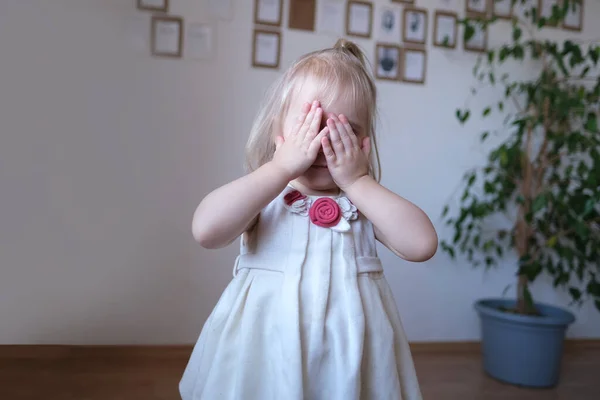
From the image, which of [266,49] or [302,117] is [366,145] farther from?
[266,49]

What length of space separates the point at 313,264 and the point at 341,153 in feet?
0.54

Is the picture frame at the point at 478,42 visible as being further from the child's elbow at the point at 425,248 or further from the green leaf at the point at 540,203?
the child's elbow at the point at 425,248

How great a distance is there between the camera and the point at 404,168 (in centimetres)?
197

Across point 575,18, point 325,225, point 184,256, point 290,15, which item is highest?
point 575,18

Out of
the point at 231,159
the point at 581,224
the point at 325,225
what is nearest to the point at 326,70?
the point at 325,225

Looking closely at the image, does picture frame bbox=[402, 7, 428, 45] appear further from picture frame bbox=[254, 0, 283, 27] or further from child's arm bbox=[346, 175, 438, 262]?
child's arm bbox=[346, 175, 438, 262]

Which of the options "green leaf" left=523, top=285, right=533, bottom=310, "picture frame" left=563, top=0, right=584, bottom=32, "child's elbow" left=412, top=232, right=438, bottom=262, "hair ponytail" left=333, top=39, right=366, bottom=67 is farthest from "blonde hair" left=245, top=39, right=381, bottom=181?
"picture frame" left=563, top=0, right=584, bottom=32

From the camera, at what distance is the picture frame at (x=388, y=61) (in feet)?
6.33

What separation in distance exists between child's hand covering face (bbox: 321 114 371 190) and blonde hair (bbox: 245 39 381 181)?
5cm

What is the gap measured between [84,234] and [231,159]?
0.57m

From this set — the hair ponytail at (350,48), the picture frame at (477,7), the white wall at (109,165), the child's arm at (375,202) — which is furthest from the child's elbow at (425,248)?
the picture frame at (477,7)

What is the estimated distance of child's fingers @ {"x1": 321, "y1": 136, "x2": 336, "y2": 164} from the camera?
688mm

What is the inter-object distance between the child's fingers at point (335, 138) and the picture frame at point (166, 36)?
1.20 meters

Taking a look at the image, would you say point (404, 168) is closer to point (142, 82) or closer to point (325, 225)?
point (142, 82)
